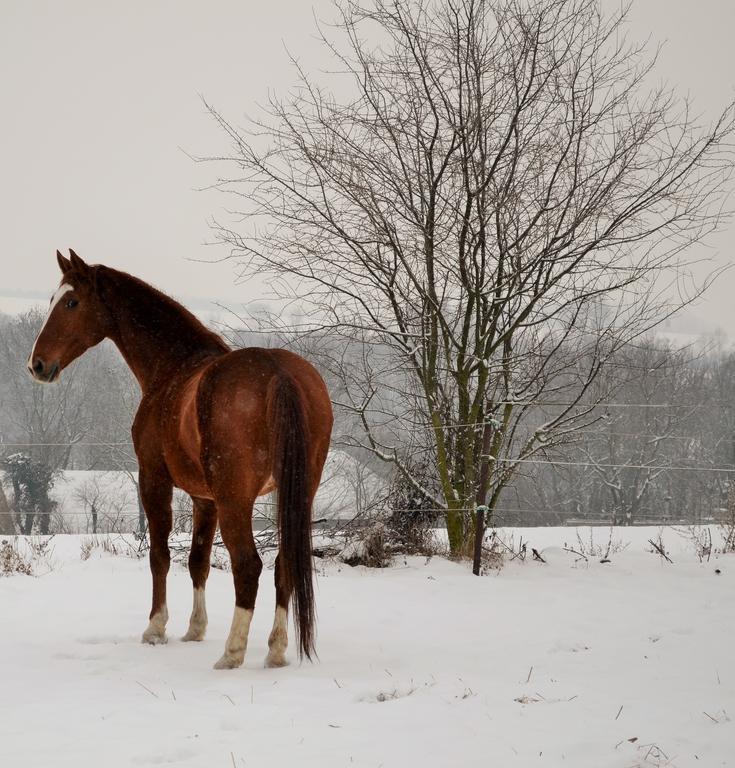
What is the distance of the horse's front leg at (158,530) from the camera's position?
4531mm

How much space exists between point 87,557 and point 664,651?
5.79 meters

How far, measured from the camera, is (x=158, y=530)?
4.65 m

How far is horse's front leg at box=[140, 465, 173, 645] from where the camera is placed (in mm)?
4531

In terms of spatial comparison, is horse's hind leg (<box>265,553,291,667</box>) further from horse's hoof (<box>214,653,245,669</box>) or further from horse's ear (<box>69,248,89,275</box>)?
horse's ear (<box>69,248,89,275</box>)

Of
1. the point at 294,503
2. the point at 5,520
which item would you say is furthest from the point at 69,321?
the point at 5,520

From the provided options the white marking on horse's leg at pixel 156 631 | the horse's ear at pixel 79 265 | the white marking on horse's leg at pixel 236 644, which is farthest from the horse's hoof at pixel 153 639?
the horse's ear at pixel 79 265

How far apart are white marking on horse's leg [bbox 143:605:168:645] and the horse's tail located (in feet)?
4.02

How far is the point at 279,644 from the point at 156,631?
1.02 metres

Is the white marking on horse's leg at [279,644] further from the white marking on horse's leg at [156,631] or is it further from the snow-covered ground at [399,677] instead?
the white marking on horse's leg at [156,631]

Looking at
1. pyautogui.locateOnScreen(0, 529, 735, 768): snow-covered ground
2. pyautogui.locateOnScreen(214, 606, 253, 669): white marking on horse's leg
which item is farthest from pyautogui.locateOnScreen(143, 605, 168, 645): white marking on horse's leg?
pyautogui.locateOnScreen(214, 606, 253, 669): white marking on horse's leg

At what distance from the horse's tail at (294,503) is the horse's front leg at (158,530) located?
45.9 inches

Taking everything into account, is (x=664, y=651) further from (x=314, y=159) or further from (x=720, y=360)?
(x=720, y=360)

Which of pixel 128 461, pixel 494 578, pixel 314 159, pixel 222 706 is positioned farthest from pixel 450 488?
pixel 128 461

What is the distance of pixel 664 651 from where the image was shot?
163 inches
